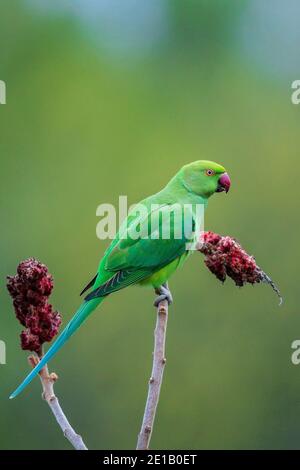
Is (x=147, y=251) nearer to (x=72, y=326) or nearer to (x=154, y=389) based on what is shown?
(x=72, y=326)

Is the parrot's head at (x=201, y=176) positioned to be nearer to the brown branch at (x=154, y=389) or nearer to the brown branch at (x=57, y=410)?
the brown branch at (x=154, y=389)

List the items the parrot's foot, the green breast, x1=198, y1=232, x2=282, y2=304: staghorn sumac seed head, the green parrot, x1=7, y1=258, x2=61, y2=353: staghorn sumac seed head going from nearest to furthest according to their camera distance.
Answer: x1=7, y1=258, x2=61, y2=353: staghorn sumac seed head < x1=198, y1=232, x2=282, y2=304: staghorn sumac seed head < the parrot's foot < the green parrot < the green breast

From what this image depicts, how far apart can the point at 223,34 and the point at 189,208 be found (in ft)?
36.6

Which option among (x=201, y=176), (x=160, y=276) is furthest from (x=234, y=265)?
(x=201, y=176)

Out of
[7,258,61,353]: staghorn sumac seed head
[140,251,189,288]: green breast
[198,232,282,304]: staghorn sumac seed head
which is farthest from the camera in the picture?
[140,251,189,288]: green breast

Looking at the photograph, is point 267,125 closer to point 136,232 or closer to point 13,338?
point 13,338

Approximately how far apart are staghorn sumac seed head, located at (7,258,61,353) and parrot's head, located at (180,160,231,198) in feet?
5.29

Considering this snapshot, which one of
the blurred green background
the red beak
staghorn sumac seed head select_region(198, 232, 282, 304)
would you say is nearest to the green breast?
the red beak

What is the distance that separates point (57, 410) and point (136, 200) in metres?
7.03

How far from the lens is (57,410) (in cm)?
264

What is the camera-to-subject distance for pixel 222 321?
31.6 ft

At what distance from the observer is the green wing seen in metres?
3.96

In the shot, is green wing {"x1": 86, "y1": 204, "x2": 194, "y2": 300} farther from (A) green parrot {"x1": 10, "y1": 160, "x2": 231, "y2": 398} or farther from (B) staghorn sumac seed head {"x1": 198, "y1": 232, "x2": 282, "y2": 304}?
(B) staghorn sumac seed head {"x1": 198, "y1": 232, "x2": 282, "y2": 304}
